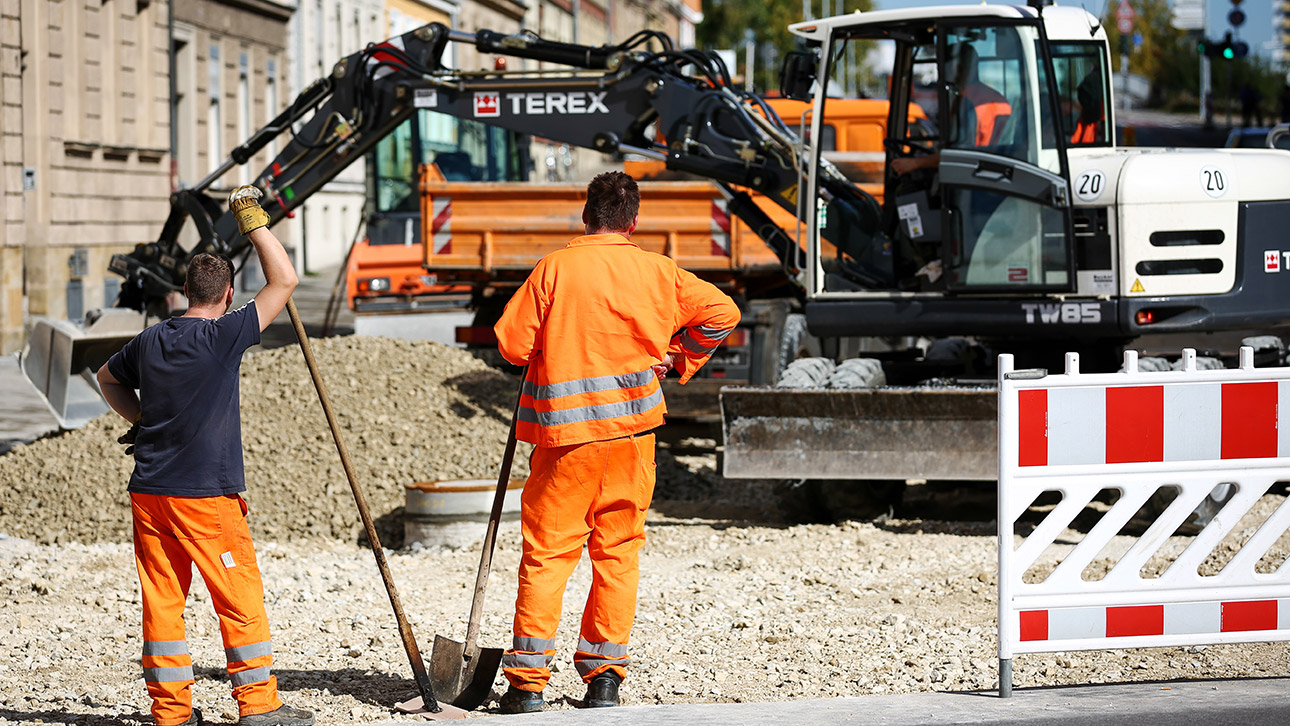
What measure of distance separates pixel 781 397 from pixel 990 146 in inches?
70.0

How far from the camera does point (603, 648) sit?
5.13 meters

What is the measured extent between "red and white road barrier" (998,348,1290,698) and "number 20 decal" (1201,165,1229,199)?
3540mm

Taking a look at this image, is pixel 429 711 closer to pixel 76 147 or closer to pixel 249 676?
pixel 249 676

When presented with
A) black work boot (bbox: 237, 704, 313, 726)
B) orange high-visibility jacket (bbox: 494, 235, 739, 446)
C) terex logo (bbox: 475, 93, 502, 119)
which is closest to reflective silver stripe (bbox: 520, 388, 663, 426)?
orange high-visibility jacket (bbox: 494, 235, 739, 446)

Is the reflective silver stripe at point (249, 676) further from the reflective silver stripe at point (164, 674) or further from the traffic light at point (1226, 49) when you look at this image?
the traffic light at point (1226, 49)

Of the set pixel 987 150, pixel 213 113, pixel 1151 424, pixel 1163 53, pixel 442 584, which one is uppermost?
pixel 1163 53

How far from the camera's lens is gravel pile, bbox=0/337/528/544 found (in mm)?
8930

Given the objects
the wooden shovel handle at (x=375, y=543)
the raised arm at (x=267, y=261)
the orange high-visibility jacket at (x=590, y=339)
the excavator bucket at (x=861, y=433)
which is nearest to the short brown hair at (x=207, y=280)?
the raised arm at (x=267, y=261)

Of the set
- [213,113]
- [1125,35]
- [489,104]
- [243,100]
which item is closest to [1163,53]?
[1125,35]

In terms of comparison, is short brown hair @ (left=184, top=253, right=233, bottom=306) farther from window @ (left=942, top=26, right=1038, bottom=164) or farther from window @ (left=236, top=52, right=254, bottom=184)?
window @ (left=236, top=52, right=254, bottom=184)

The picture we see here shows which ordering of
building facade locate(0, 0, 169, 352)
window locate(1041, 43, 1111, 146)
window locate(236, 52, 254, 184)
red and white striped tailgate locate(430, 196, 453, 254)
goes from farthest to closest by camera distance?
1. window locate(236, 52, 254, 184)
2. building facade locate(0, 0, 169, 352)
3. red and white striped tailgate locate(430, 196, 453, 254)
4. window locate(1041, 43, 1111, 146)

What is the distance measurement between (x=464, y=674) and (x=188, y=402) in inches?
50.4

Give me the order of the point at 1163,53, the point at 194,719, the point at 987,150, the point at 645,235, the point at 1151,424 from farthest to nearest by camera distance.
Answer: the point at 1163,53 → the point at 645,235 → the point at 987,150 → the point at 194,719 → the point at 1151,424

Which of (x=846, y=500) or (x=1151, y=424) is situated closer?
(x=1151, y=424)
